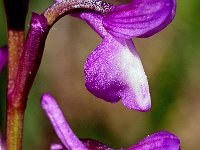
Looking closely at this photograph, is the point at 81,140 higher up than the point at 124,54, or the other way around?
the point at 124,54

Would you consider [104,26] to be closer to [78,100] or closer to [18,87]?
[18,87]

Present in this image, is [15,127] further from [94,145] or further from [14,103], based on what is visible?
[94,145]

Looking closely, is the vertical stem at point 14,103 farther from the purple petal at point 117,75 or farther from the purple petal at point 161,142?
the purple petal at point 161,142

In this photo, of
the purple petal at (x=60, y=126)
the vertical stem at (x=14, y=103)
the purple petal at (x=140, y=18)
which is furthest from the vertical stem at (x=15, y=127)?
the purple petal at (x=140, y=18)

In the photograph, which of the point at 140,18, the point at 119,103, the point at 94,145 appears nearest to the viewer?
the point at 140,18

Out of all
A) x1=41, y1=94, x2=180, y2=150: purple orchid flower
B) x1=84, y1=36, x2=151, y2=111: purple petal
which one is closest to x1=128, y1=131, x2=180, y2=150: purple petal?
x1=41, y1=94, x2=180, y2=150: purple orchid flower

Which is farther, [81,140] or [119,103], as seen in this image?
[119,103]

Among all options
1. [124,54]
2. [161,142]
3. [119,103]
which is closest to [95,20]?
[124,54]

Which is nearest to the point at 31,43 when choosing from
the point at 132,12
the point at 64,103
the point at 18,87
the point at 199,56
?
the point at 18,87

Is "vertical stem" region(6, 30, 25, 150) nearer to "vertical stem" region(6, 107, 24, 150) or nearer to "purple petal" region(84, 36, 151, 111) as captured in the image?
"vertical stem" region(6, 107, 24, 150)
